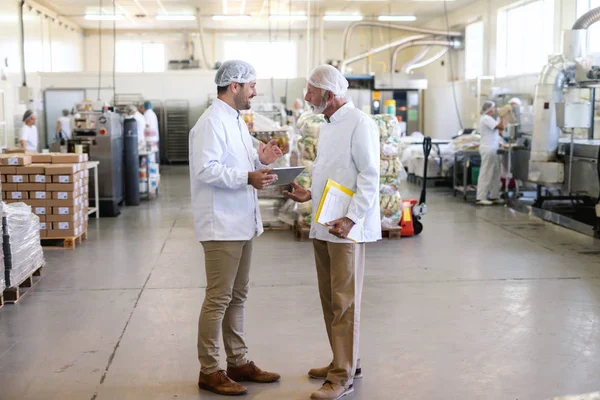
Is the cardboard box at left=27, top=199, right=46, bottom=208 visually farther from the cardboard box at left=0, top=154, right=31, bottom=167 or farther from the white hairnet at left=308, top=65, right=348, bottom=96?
the white hairnet at left=308, top=65, right=348, bottom=96

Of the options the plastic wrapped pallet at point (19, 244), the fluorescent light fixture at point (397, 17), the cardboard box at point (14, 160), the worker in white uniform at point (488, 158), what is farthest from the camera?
the fluorescent light fixture at point (397, 17)

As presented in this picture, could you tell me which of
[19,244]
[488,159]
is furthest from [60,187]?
[488,159]

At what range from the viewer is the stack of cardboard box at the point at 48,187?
25.5 ft

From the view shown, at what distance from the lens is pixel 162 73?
67.0 ft

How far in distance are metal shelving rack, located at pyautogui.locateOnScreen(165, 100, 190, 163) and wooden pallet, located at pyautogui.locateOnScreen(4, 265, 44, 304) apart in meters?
14.0

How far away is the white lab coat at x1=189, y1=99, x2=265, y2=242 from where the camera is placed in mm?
3490

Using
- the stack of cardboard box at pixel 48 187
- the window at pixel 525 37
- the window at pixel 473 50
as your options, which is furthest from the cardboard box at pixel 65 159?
the window at pixel 473 50

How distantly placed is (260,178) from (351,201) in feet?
1.54

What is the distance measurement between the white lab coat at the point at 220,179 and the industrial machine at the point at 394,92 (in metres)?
15.3

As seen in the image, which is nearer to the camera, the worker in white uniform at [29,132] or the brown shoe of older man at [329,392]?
the brown shoe of older man at [329,392]

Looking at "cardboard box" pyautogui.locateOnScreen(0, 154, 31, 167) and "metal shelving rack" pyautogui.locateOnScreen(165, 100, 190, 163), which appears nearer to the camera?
"cardboard box" pyautogui.locateOnScreen(0, 154, 31, 167)

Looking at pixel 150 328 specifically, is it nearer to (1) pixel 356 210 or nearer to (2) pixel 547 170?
(1) pixel 356 210

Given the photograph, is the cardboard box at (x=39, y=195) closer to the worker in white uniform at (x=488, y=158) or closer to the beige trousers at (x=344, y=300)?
the beige trousers at (x=344, y=300)

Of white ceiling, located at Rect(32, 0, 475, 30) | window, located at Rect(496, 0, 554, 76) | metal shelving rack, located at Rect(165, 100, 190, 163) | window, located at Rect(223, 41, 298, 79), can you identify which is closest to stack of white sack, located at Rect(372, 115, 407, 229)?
window, located at Rect(496, 0, 554, 76)
